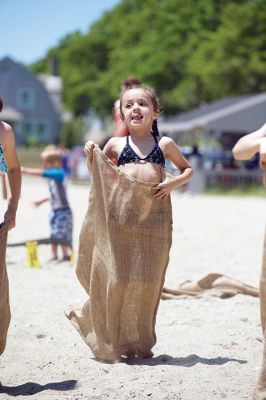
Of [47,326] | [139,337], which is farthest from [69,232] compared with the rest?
[139,337]

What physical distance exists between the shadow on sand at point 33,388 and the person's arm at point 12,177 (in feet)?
3.10

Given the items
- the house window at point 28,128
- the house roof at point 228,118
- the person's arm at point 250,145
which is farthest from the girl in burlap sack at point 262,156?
the house window at point 28,128

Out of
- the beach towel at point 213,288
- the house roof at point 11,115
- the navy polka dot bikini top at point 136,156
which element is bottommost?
the house roof at point 11,115

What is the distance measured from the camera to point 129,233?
16.4 ft

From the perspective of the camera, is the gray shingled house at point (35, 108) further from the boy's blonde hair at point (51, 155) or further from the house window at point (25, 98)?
the boy's blonde hair at point (51, 155)

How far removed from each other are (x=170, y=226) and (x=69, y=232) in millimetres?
4914

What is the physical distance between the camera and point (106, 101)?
69.2 m

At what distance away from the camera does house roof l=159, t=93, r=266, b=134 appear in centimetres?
3072

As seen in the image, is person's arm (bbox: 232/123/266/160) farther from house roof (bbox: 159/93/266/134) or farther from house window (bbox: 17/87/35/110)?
house window (bbox: 17/87/35/110)

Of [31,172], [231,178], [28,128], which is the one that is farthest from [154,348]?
[28,128]

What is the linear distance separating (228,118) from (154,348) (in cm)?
2640

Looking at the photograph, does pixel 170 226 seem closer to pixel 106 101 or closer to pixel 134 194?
pixel 134 194

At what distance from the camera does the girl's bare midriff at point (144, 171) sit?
5035 millimetres

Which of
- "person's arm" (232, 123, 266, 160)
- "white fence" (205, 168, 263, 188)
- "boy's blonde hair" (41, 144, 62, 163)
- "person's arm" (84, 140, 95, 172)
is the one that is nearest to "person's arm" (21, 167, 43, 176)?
"boy's blonde hair" (41, 144, 62, 163)
